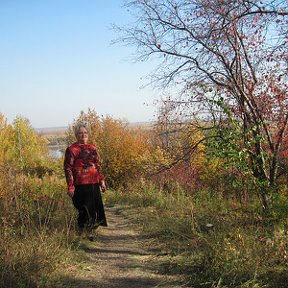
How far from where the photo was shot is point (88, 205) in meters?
6.04

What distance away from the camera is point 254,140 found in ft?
20.0

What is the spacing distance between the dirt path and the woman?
1.44 feet

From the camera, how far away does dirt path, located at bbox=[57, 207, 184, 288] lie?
13.4ft

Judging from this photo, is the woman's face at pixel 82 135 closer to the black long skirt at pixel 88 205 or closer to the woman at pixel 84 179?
the woman at pixel 84 179

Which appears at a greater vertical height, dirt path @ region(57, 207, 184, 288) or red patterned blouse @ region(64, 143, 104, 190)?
red patterned blouse @ region(64, 143, 104, 190)

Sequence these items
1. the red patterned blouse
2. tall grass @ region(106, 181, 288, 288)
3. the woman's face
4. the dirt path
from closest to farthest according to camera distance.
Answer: tall grass @ region(106, 181, 288, 288) < the dirt path < the red patterned blouse < the woman's face

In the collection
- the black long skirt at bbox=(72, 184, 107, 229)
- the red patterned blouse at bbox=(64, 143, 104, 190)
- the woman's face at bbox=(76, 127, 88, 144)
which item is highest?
the woman's face at bbox=(76, 127, 88, 144)

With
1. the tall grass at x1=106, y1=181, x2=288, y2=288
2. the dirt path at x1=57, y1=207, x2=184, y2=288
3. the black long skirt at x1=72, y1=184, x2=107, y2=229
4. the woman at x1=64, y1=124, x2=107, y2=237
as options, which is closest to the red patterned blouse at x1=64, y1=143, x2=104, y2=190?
the woman at x1=64, y1=124, x2=107, y2=237

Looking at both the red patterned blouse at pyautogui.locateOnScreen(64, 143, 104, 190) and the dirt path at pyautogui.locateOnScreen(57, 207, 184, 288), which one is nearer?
the dirt path at pyautogui.locateOnScreen(57, 207, 184, 288)

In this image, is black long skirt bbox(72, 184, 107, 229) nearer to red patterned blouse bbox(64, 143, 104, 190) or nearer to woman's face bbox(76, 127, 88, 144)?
red patterned blouse bbox(64, 143, 104, 190)

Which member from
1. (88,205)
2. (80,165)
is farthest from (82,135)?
(88,205)

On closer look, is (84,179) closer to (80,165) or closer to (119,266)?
(80,165)

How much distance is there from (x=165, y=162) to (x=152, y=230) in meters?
3.59

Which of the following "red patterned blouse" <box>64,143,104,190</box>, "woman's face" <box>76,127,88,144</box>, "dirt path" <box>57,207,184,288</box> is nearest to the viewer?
"dirt path" <box>57,207,184,288</box>
